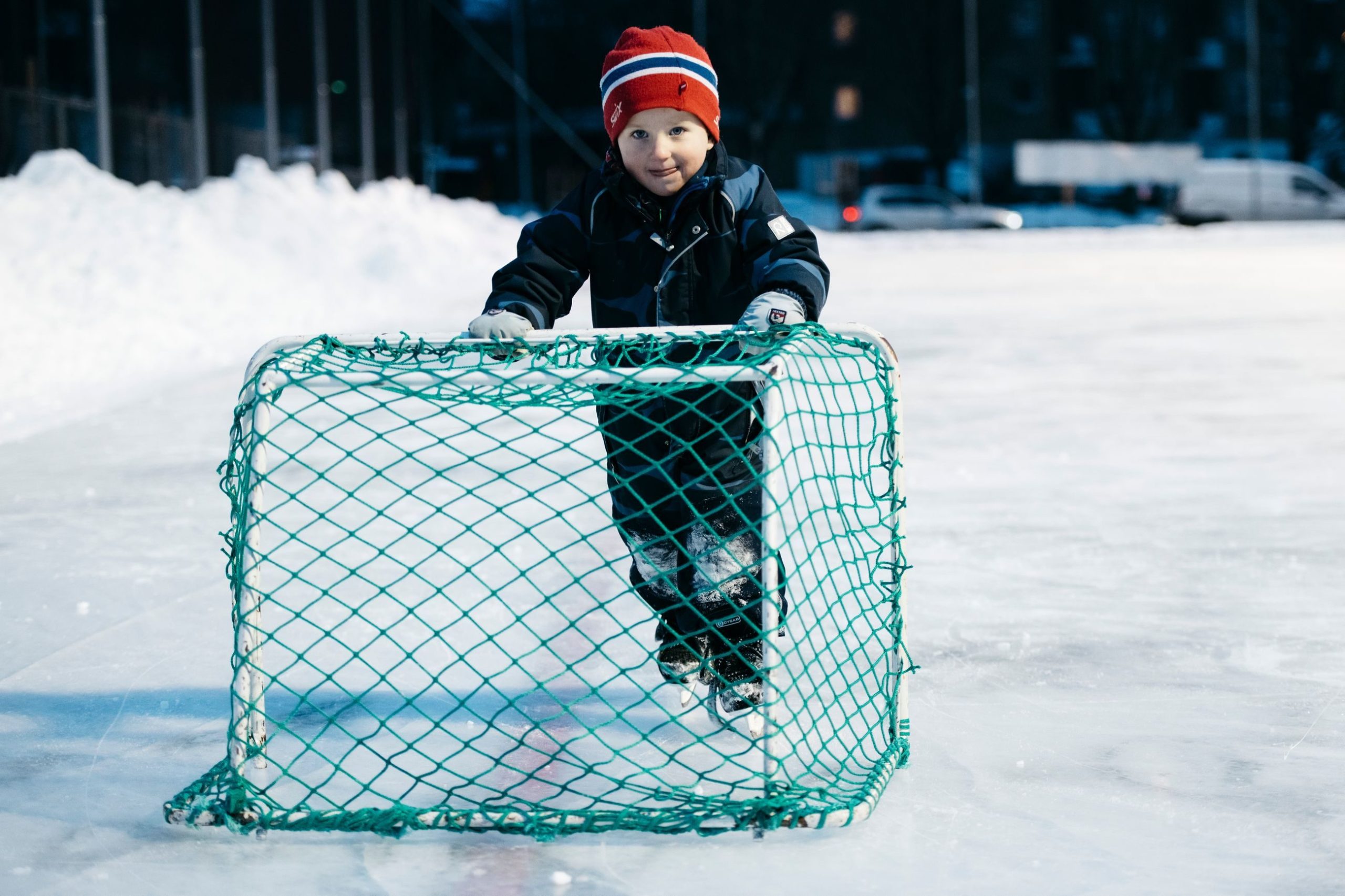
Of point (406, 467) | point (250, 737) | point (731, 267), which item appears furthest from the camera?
point (406, 467)

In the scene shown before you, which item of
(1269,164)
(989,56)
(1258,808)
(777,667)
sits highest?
(989,56)

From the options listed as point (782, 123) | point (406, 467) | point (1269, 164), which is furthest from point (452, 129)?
point (406, 467)

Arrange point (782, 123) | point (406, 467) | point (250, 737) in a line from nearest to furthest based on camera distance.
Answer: point (250, 737) → point (406, 467) → point (782, 123)

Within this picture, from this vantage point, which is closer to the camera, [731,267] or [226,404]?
[731,267]

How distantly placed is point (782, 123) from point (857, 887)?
21.6 meters

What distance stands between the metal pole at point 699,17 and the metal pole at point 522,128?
2613 mm

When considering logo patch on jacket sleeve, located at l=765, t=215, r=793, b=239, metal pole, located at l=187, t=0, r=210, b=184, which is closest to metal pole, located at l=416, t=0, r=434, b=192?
metal pole, located at l=187, t=0, r=210, b=184

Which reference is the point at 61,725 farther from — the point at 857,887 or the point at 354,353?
the point at 857,887

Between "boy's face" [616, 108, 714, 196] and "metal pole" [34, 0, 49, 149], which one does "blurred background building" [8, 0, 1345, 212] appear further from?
"boy's face" [616, 108, 714, 196]

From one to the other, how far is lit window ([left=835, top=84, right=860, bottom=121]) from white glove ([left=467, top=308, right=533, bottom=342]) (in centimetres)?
2132

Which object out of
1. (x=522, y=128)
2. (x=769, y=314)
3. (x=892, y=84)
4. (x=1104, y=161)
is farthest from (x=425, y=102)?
(x=769, y=314)

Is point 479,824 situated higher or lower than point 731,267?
lower

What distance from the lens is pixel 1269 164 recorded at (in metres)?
23.2

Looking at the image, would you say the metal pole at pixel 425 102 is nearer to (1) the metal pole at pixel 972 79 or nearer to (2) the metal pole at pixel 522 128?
(2) the metal pole at pixel 522 128
